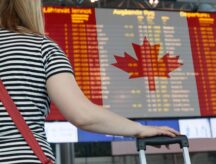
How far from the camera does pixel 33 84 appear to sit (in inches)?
43.6

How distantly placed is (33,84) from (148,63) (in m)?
3.14

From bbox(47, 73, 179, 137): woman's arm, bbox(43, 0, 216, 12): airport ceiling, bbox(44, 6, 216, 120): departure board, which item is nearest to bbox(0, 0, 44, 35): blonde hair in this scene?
bbox(47, 73, 179, 137): woman's arm

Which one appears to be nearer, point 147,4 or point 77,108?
point 77,108

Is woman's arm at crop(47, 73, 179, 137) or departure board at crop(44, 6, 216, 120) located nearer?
woman's arm at crop(47, 73, 179, 137)

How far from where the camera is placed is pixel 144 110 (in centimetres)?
407

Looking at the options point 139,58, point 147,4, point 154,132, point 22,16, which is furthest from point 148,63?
point 22,16

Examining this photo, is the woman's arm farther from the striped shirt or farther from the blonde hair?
the blonde hair

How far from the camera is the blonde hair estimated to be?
116 cm

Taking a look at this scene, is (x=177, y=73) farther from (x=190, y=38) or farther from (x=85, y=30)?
(x=85, y=30)

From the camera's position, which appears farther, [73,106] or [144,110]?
[144,110]

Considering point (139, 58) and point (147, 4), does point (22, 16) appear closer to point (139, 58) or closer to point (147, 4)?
point (139, 58)

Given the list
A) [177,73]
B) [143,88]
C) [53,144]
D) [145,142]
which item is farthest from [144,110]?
[145,142]

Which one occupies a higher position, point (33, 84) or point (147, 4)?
point (147, 4)

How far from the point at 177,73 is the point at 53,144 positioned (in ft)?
3.98
